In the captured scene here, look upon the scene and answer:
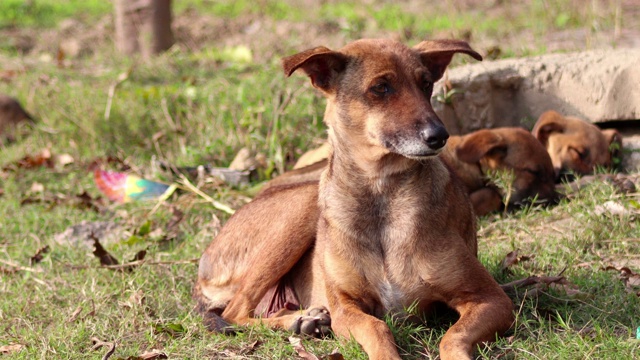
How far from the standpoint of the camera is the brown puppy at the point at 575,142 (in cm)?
725

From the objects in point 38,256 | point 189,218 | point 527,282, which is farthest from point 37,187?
point 527,282

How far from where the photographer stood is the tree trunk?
430 inches

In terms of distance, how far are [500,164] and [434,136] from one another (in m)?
3.17

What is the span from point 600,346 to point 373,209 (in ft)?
4.21

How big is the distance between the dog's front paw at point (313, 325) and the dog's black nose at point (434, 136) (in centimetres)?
118

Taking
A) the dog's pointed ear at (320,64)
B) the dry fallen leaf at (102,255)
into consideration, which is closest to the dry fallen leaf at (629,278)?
the dog's pointed ear at (320,64)

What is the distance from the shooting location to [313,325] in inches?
182

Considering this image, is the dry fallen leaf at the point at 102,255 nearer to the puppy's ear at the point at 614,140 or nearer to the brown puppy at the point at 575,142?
the brown puppy at the point at 575,142

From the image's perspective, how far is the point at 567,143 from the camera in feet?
24.2

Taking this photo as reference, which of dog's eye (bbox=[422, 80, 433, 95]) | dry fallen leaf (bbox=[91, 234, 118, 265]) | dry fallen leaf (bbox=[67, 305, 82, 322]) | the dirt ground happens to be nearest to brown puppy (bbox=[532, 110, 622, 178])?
the dirt ground

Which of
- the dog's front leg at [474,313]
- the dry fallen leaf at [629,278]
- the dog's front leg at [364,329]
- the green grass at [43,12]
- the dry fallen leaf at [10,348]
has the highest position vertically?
the dog's front leg at [474,313]

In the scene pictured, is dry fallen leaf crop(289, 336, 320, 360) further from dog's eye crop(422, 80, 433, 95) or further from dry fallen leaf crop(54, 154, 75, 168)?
dry fallen leaf crop(54, 154, 75, 168)

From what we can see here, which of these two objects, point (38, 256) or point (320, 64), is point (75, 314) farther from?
point (320, 64)

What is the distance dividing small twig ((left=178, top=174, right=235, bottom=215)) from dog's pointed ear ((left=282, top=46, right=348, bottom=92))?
258 centimetres
